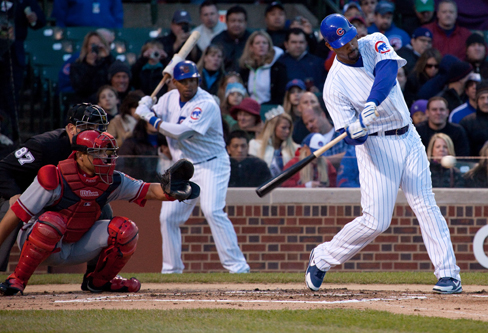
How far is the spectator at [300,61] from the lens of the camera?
34.0ft

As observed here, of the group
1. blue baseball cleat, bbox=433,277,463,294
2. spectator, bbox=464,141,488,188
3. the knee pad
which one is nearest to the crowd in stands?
spectator, bbox=464,141,488,188

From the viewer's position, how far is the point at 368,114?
4840 mm

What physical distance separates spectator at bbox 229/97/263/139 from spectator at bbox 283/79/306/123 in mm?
679

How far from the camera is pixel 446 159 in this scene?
7203mm

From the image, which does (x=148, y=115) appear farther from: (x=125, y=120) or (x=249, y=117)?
(x=249, y=117)

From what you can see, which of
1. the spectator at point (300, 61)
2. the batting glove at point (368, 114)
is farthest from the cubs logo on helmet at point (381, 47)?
the spectator at point (300, 61)

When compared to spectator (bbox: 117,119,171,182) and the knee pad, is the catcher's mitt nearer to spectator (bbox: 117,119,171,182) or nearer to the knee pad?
the knee pad

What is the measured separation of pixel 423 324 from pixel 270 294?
64.3 inches

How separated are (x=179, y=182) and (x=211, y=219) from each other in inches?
91.4

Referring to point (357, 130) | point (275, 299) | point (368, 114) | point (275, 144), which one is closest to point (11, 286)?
point (275, 299)

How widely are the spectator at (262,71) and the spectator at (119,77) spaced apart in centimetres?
164

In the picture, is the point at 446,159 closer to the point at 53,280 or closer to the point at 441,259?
the point at 441,259

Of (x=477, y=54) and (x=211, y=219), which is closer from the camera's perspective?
(x=211, y=219)

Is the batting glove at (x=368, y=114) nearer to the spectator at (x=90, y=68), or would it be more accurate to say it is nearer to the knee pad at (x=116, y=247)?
the knee pad at (x=116, y=247)
